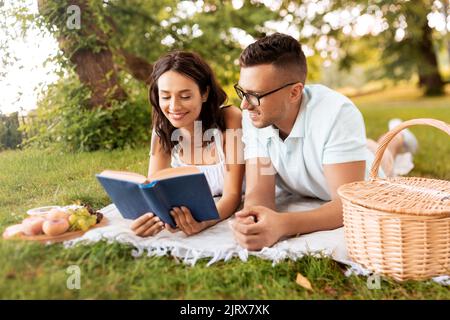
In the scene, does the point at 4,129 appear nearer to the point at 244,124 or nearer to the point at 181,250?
the point at 181,250

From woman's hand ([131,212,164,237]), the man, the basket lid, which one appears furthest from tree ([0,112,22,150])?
the basket lid

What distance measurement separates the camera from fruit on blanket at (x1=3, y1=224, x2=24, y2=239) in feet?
5.22

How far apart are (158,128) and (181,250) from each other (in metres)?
0.61

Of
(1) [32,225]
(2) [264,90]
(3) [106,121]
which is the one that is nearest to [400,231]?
(2) [264,90]

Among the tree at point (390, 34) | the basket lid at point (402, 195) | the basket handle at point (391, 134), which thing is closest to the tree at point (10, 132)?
the basket lid at point (402, 195)

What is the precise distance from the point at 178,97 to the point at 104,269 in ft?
2.63

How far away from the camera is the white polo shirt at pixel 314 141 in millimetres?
2033

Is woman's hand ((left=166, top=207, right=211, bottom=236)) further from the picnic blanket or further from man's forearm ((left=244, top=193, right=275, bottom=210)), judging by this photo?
man's forearm ((left=244, top=193, right=275, bottom=210))

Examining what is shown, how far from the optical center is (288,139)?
2.16 metres

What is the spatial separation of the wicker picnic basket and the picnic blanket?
6 centimetres

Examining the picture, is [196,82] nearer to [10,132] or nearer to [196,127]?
[196,127]

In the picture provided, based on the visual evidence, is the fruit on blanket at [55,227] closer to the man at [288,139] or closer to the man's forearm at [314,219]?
the man at [288,139]

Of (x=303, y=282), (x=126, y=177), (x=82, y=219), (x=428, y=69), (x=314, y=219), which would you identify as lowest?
(x=303, y=282)
